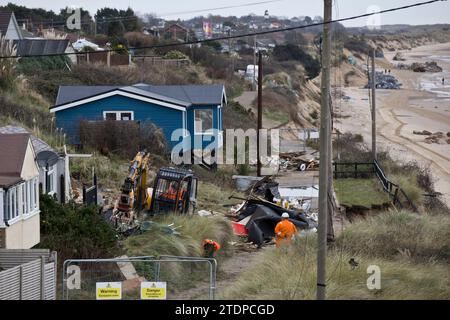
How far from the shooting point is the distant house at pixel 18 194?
15539mm

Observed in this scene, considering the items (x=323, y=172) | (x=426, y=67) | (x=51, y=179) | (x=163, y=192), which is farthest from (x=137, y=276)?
(x=426, y=67)

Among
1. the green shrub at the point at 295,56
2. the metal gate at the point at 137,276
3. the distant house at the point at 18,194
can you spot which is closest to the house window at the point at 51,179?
the distant house at the point at 18,194

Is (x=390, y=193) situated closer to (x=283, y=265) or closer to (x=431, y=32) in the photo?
(x=283, y=265)

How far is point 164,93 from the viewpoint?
35969 mm

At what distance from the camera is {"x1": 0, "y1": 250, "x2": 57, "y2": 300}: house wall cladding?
43.2 feet

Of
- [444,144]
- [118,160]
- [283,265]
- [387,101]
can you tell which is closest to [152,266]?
[283,265]

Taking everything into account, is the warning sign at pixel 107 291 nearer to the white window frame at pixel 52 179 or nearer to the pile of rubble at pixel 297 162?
the white window frame at pixel 52 179

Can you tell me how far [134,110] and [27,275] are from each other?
20269 millimetres

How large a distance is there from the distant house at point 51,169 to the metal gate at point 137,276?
3671mm

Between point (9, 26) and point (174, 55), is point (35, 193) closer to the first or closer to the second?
point (9, 26)

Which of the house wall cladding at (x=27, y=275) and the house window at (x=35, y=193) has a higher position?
the house window at (x=35, y=193)

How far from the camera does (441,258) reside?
57.6ft

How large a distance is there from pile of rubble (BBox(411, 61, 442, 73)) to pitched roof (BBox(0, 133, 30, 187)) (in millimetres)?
108044

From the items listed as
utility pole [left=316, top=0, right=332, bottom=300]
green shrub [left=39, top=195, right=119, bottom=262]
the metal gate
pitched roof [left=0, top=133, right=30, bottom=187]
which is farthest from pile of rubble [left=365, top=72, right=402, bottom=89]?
utility pole [left=316, top=0, right=332, bottom=300]
